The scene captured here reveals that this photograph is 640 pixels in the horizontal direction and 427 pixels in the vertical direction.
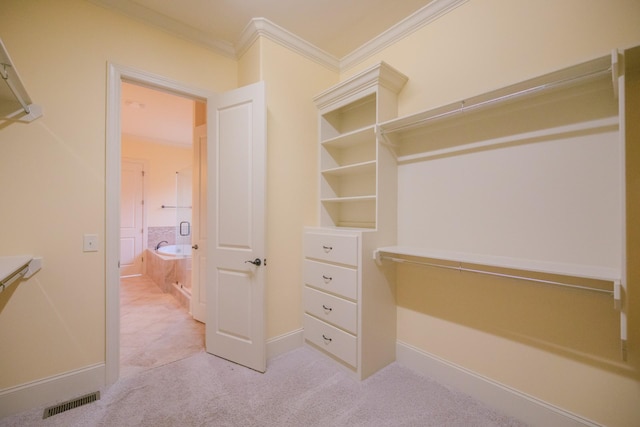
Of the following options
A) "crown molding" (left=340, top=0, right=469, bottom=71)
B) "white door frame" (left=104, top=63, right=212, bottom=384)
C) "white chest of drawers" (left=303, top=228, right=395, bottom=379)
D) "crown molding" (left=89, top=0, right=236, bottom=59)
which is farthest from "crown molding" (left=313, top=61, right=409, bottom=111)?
"white door frame" (left=104, top=63, right=212, bottom=384)

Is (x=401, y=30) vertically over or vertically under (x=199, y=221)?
over

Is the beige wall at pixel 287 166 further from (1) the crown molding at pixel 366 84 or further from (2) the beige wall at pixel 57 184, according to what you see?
(2) the beige wall at pixel 57 184

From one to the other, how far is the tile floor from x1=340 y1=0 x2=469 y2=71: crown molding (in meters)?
3.13

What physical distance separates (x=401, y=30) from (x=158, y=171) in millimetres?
5275

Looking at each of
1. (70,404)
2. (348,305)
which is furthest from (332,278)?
(70,404)

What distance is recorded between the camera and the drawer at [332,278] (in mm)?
1952

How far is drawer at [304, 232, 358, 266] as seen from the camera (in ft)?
6.41

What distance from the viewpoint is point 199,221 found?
115 inches

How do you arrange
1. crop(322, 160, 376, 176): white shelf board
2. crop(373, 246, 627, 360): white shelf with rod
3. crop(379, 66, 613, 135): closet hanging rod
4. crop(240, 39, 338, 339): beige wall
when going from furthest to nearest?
crop(240, 39, 338, 339): beige wall, crop(322, 160, 376, 176): white shelf board, crop(379, 66, 613, 135): closet hanging rod, crop(373, 246, 627, 360): white shelf with rod

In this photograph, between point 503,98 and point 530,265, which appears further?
point 503,98

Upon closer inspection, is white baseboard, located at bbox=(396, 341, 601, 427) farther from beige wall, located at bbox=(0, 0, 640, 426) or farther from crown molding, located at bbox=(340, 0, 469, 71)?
crown molding, located at bbox=(340, 0, 469, 71)

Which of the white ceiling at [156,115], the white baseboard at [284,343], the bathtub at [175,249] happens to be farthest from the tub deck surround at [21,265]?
the bathtub at [175,249]

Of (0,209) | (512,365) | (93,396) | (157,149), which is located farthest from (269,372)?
(157,149)

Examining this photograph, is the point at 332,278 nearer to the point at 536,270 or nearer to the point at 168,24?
the point at 536,270
